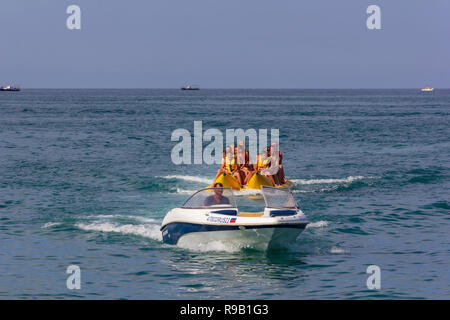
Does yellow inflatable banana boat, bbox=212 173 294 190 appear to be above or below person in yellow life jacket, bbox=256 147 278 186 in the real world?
below

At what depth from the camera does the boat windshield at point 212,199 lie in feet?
55.7

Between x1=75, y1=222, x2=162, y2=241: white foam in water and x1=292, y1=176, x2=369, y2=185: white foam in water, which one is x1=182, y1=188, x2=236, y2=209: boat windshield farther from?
x1=292, y1=176, x2=369, y2=185: white foam in water

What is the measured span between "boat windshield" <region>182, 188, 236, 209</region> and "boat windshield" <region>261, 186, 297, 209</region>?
0.84 m

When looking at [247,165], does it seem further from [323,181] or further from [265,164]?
[323,181]

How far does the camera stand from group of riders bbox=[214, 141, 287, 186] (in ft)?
86.3

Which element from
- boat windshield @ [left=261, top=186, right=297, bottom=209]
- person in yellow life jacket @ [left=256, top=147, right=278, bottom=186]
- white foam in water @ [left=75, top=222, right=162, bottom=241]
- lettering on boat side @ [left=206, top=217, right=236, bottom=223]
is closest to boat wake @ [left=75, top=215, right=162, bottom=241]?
white foam in water @ [left=75, top=222, right=162, bottom=241]

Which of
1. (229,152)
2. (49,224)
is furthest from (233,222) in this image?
(229,152)

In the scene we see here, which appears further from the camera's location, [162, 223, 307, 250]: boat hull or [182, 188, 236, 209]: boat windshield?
[182, 188, 236, 209]: boat windshield

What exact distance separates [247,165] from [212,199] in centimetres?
990

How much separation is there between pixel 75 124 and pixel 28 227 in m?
55.2

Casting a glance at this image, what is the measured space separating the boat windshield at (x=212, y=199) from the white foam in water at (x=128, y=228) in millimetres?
2395

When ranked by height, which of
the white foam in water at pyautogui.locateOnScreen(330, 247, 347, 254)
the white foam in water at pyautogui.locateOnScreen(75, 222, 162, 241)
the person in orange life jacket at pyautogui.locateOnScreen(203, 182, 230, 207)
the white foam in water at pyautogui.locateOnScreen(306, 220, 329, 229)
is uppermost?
the person in orange life jacket at pyautogui.locateOnScreen(203, 182, 230, 207)

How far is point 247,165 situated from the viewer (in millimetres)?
26844
